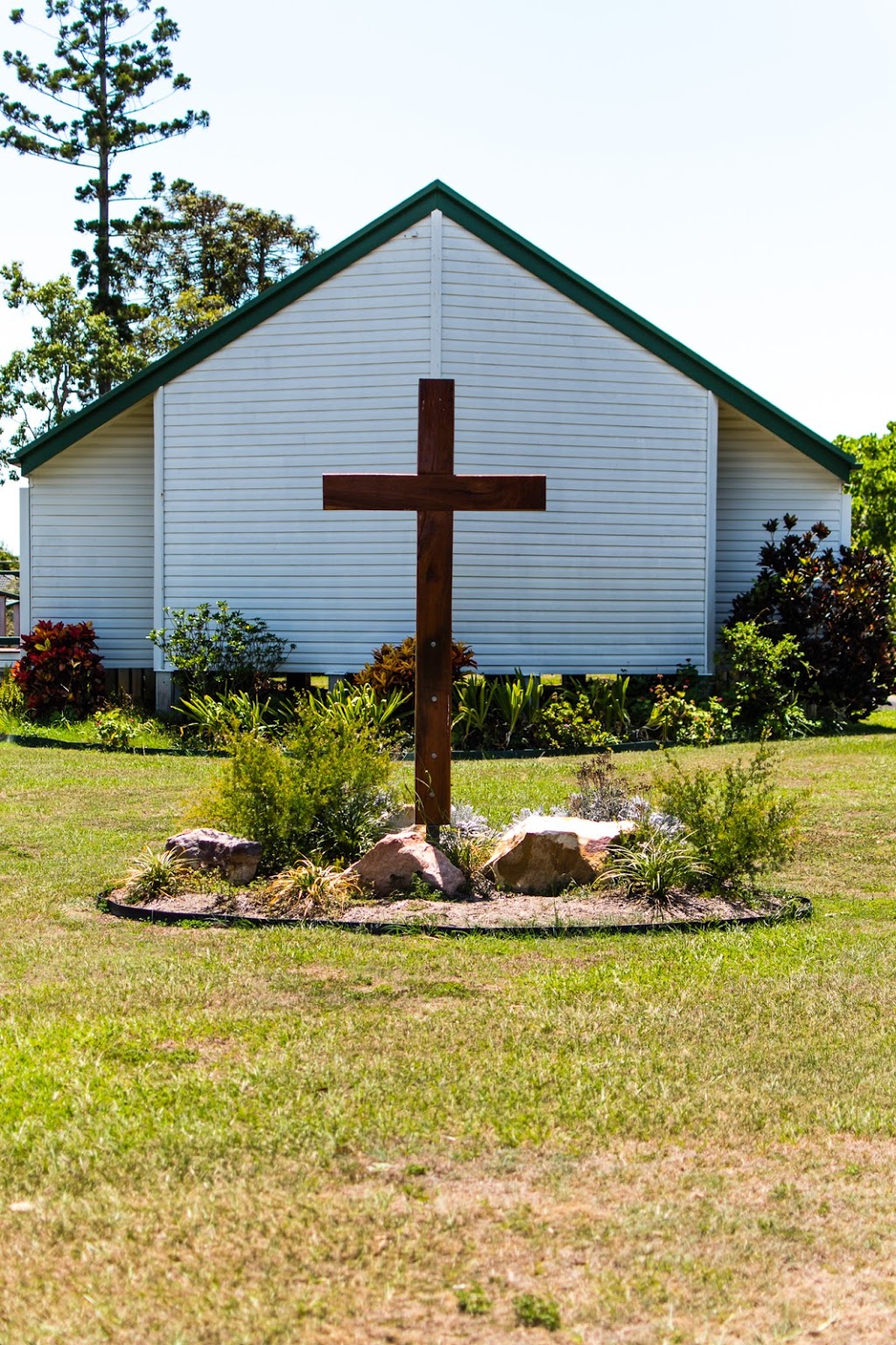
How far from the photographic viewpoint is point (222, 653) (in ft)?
59.3

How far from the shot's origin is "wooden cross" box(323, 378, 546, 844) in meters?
8.55

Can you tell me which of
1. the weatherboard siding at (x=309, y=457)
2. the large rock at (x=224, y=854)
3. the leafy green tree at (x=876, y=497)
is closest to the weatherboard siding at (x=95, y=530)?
the weatherboard siding at (x=309, y=457)

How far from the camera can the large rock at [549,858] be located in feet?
25.7

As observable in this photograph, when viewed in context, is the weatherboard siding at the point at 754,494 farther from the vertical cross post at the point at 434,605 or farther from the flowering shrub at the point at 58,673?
the vertical cross post at the point at 434,605

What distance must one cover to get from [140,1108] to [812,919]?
13.9 ft

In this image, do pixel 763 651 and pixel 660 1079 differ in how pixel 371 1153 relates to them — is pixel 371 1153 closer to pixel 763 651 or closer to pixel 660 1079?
pixel 660 1079

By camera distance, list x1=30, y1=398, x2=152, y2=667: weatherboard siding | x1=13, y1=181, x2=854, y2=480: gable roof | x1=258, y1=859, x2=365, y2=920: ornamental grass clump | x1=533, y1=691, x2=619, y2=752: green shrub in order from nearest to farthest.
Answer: x1=258, y1=859, x2=365, y2=920: ornamental grass clump, x1=533, y1=691, x2=619, y2=752: green shrub, x1=13, y1=181, x2=854, y2=480: gable roof, x1=30, y1=398, x2=152, y2=667: weatherboard siding

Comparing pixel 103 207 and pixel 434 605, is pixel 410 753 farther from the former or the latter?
pixel 103 207

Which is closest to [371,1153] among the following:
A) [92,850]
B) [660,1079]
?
[660,1079]

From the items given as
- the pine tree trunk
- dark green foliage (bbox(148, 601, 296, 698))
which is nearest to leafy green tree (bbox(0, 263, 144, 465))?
the pine tree trunk

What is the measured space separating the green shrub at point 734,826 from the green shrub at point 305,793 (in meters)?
1.80

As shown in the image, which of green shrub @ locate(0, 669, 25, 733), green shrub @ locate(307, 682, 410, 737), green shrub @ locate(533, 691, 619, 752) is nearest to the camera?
green shrub @ locate(307, 682, 410, 737)

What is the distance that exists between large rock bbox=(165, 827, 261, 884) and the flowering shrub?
36.2ft

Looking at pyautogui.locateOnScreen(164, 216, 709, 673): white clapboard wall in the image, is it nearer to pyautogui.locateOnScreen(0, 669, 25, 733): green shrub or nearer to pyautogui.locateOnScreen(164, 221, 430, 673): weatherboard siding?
pyautogui.locateOnScreen(164, 221, 430, 673): weatherboard siding
